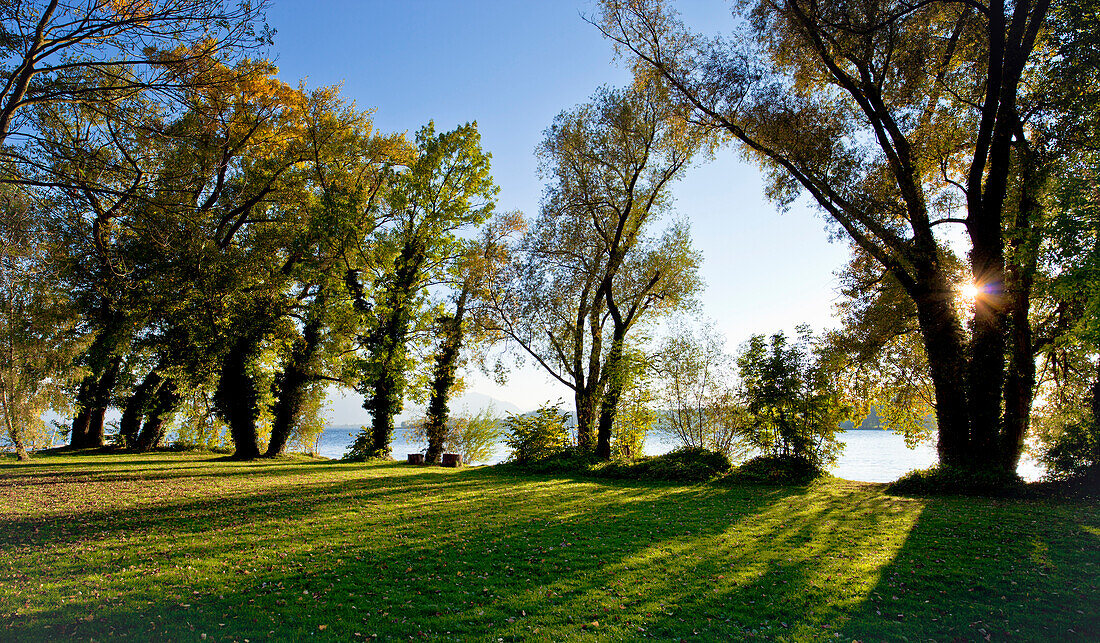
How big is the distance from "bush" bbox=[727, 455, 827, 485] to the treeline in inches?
71.8

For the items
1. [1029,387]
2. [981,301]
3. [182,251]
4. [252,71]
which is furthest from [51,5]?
[1029,387]

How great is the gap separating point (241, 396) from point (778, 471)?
20262mm

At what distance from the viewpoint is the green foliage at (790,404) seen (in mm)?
15359

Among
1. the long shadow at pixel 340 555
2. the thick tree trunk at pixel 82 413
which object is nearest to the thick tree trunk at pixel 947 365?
the long shadow at pixel 340 555

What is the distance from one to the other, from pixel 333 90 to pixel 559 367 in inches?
652

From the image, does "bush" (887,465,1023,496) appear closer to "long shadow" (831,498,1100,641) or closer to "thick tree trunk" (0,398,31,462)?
"long shadow" (831,498,1100,641)

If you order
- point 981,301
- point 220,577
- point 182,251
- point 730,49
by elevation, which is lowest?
point 220,577

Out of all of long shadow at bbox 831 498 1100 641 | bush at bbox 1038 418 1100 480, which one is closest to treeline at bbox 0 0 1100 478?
bush at bbox 1038 418 1100 480

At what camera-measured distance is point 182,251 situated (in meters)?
15.2

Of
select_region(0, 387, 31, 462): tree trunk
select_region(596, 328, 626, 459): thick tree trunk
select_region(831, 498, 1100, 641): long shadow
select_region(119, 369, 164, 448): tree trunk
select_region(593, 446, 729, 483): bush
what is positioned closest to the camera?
select_region(831, 498, 1100, 641): long shadow

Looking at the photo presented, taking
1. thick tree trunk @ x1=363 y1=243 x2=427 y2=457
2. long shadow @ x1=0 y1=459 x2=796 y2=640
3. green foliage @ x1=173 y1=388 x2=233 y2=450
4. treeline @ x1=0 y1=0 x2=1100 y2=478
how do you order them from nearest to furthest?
long shadow @ x1=0 y1=459 x2=796 y2=640 < treeline @ x1=0 y1=0 x2=1100 y2=478 < thick tree trunk @ x1=363 y1=243 x2=427 y2=457 < green foliage @ x1=173 y1=388 x2=233 y2=450

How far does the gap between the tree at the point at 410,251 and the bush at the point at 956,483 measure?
18.3 meters

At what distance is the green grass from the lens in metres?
5.53

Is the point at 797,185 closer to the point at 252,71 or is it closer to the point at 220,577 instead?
the point at 252,71
